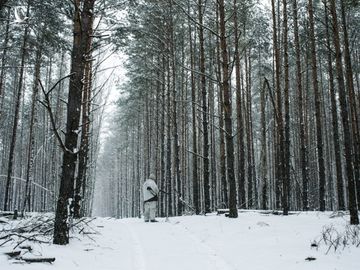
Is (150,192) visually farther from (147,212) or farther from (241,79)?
(241,79)

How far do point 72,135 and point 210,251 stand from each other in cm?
325

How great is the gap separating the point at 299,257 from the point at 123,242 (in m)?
3.67

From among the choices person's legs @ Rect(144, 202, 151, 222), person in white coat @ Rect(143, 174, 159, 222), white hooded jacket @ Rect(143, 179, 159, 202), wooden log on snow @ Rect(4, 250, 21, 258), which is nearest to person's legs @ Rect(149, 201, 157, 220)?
person in white coat @ Rect(143, 174, 159, 222)

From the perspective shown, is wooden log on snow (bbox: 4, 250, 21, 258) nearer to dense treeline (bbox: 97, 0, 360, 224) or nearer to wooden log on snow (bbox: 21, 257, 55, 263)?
wooden log on snow (bbox: 21, 257, 55, 263)

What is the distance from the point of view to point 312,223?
869 cm

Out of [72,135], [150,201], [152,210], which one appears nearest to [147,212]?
[152,210]

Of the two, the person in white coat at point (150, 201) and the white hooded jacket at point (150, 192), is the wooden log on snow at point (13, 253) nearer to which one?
the person in white coat at point (150, 201)

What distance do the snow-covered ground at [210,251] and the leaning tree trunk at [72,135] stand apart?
41cm

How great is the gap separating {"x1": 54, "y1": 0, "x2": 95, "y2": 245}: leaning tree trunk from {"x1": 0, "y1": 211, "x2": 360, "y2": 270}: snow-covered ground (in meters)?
0.41

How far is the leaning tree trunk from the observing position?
17.9 feet

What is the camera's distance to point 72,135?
577 cm

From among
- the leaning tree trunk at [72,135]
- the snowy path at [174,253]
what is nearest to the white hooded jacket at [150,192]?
the snowy path at [174,253]

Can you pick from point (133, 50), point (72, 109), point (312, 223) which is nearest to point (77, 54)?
point (72, 109)

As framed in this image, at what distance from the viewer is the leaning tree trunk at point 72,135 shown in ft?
17.9
